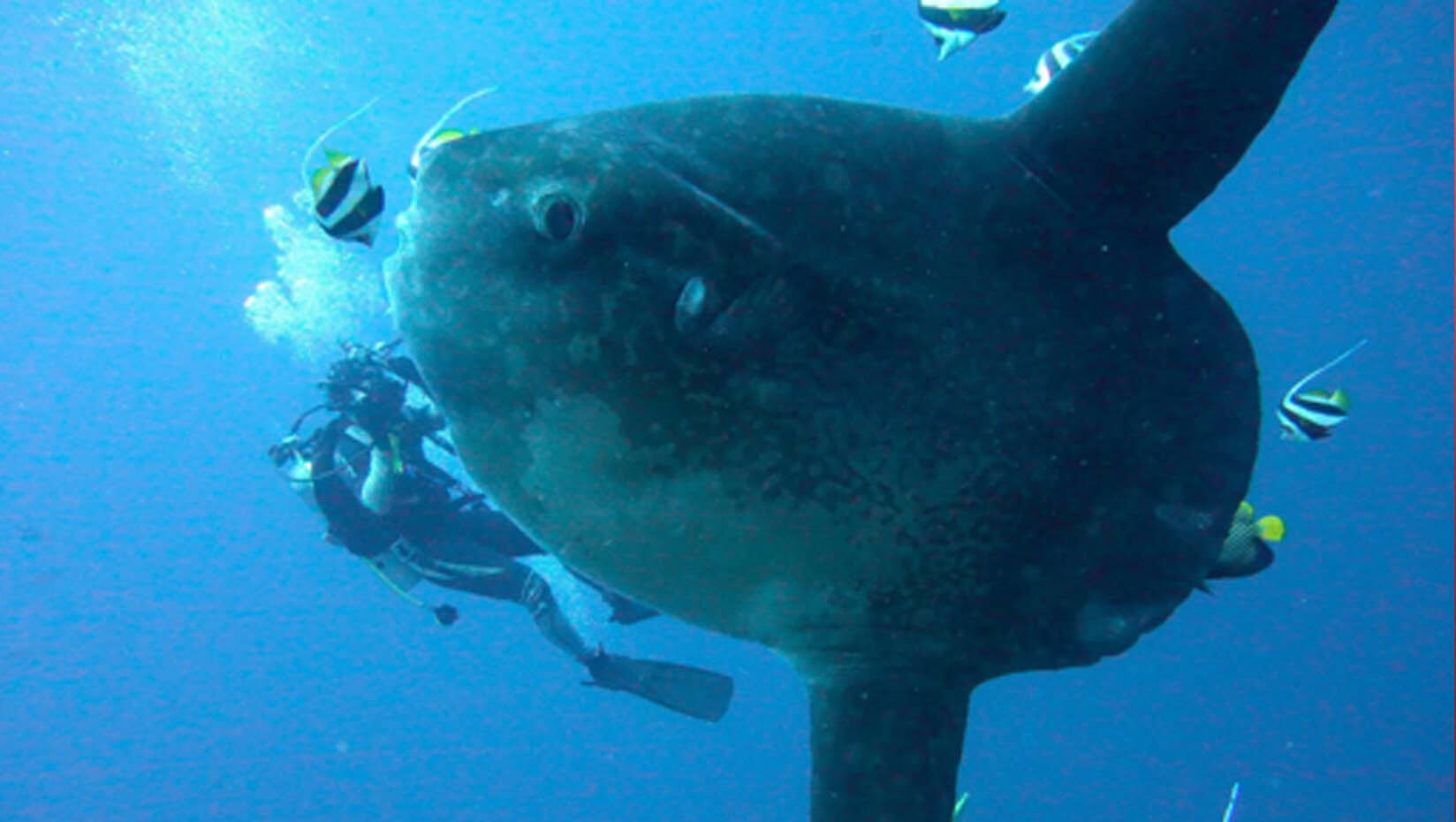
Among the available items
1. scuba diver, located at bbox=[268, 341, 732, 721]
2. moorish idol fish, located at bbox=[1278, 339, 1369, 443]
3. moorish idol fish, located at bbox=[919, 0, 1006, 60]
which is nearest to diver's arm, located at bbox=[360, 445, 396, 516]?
scuba diver, located at bbox=[268, 341, 732, 721]

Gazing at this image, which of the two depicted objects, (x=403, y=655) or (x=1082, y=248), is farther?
(x=403, y=655)

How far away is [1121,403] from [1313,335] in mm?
44900

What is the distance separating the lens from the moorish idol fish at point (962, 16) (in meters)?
5.09

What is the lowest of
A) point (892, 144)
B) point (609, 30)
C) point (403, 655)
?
point (403, 655)

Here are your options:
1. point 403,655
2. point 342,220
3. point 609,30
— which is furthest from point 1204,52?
point 403,655

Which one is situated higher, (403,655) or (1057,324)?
(1057,324)

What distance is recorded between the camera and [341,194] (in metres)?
4.23

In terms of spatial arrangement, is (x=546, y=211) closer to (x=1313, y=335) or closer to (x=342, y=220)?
(x=342, y=220)

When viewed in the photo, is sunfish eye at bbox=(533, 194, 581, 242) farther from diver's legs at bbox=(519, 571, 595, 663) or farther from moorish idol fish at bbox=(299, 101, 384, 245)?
diver's legs at bbox=(519, 571, 595, 663)

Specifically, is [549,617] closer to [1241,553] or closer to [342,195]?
[342,195]

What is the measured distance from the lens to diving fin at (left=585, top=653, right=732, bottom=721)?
25.8ft

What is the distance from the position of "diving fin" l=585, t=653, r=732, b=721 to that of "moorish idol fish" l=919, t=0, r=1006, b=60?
594cm

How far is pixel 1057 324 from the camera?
2.09 m

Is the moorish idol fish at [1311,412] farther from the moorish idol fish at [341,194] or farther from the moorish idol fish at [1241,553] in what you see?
the moorish idol fish at [341,194]
